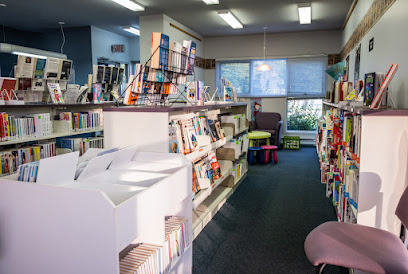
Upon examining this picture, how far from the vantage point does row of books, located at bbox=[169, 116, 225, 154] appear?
9.80 ft

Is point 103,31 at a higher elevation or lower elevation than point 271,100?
higher

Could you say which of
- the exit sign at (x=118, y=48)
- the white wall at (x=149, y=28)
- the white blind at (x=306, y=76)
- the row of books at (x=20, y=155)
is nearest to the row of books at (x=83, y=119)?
the row of books at (x=20, y=155)

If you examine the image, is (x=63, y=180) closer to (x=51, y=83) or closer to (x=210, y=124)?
(x=210, y=124)

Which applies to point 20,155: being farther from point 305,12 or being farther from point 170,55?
point 305,12

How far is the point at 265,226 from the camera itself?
144 inches

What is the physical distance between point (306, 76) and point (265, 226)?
731 centimetres

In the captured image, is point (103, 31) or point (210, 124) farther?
point (103, 31)

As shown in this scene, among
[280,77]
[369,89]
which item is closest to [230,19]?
[280,77]

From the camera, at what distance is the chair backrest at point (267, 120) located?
9414 mm

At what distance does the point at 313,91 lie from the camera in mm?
9906

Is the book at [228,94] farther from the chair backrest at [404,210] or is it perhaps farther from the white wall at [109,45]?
the white wall at [109,45]

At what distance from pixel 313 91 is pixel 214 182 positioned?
7.08 m

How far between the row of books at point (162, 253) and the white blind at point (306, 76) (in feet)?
28.0

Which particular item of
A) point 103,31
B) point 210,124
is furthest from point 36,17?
point 210,124
